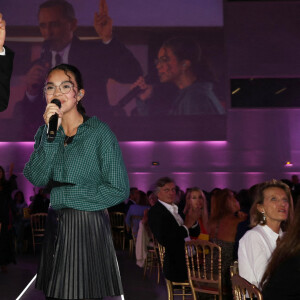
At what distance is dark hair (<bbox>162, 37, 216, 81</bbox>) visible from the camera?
1109 centimetres

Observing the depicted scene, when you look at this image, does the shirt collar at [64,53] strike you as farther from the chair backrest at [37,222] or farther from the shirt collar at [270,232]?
the shirt collar at [270,232]

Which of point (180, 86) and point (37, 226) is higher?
point (180, 86)

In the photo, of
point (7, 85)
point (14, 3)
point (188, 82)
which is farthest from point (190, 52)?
point (7, 85)

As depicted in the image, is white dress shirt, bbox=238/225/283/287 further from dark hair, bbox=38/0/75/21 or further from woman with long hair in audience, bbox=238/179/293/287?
dark hair, bbox=38/0/75/21

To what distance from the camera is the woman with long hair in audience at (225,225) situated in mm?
3988

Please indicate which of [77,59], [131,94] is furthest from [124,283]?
[77,59]

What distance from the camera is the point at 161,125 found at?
1130 cm

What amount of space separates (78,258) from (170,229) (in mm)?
2935

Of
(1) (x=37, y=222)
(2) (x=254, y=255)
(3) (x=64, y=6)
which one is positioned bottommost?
(1) (x=37, y=222)

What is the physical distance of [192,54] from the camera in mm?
11203

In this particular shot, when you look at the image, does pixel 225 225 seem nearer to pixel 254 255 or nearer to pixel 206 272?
pixel 206 272

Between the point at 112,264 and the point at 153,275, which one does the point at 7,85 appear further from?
the point at 153,275

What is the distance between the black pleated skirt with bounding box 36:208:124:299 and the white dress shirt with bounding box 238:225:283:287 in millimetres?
1346

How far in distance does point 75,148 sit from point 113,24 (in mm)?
10115
